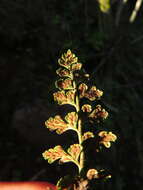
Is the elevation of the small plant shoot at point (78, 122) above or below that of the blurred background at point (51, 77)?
below

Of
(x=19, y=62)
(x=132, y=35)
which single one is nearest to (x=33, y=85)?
(x=19, y=62)

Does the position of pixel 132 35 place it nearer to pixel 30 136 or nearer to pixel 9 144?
pixel 30 136

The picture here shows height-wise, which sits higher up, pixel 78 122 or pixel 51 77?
pixel 51 77

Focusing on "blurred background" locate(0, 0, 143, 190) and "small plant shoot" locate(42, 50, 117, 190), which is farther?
"blurred background" locate(0, 0, 143, 190)

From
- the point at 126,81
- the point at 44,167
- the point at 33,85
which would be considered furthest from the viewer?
the point at 126,81

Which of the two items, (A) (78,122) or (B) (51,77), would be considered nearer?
(A) (78,122)

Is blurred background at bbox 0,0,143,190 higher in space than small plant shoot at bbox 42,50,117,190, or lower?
higher

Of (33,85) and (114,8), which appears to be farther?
(114,8)

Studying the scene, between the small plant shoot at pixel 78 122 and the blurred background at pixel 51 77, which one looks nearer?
the small plant shoot at pixel 78 122
